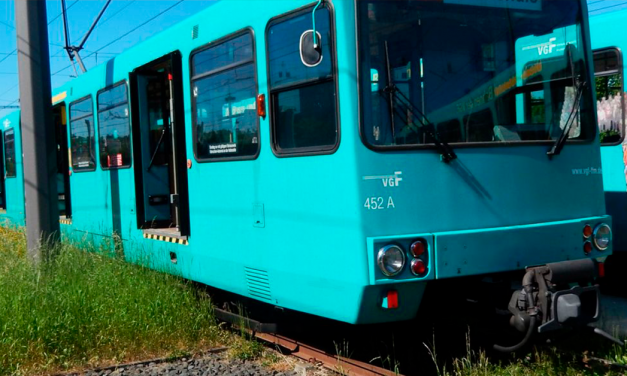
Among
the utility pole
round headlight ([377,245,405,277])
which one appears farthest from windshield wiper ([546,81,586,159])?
the utility pole

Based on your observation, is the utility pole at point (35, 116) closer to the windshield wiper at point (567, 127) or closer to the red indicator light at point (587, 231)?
the windshield wiper at point (567, 127)

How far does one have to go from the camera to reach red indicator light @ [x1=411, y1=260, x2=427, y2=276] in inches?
177

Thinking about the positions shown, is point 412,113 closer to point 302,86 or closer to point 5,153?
point 302,86

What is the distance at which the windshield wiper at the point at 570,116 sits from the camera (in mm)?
5137

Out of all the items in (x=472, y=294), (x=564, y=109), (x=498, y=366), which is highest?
(x=564, y=109)

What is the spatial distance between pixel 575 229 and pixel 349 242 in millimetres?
1781

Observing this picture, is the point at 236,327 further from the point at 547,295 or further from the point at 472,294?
the point at 547,295

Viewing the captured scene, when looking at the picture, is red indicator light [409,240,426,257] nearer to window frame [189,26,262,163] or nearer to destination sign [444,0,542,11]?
window frame [189,26,262,163]

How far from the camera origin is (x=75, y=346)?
582 centimetres

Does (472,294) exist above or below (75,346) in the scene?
above

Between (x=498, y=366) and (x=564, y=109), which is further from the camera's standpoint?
(x=564, y=109)

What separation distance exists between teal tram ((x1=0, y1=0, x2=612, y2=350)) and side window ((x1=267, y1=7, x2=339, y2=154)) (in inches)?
0.5

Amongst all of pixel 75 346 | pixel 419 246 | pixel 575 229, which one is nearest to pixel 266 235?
pixel 419 246

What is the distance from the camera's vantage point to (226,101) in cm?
593
